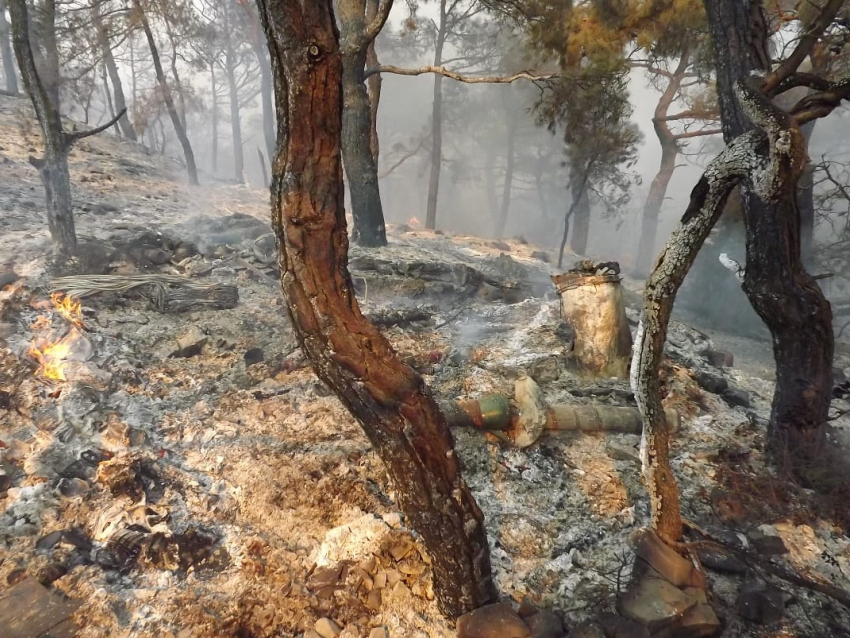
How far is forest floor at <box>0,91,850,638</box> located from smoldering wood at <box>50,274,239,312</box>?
5.9 inches

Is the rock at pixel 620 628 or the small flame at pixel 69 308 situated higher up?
the small flame at pixel 69 308

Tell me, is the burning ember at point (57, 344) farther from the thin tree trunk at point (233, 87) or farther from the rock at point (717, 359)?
the thin tree trunk at point (233, 87)

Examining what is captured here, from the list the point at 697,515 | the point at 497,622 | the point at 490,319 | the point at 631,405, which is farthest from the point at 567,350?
the point at 497,622

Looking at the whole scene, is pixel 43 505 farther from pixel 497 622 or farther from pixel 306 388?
pixel 497 622

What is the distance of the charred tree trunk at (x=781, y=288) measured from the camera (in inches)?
134

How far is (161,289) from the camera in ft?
19.4

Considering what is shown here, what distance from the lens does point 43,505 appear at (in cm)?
307

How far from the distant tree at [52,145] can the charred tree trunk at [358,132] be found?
346 cm

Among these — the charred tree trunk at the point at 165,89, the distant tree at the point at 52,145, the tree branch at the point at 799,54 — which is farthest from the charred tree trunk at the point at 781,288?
the charred tree trunk at the point at 165,89

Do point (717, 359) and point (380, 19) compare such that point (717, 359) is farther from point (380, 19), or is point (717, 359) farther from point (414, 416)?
point (380, 19)

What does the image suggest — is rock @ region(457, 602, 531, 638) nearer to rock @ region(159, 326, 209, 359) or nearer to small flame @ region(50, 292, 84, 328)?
rock @ region(159, 326, 209, 359)

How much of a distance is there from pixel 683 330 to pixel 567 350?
2447 mm

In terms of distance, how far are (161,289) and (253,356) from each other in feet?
6.06

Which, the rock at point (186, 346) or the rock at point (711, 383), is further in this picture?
the rock at point (711, 383)
